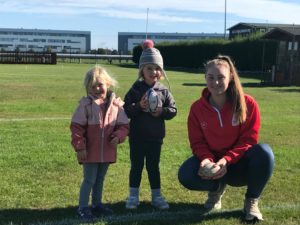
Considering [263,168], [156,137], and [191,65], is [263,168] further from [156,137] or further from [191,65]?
[191,65]

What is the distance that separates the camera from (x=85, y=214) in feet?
16.1

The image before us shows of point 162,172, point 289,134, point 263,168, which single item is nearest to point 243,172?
point 263,168

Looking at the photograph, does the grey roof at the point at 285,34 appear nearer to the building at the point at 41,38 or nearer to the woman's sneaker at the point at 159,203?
the woman's sneaker at the point at 159,203

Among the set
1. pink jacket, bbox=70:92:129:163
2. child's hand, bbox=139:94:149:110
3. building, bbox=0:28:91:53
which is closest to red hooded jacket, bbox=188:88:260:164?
child's hand, bbox=139:94:149:110

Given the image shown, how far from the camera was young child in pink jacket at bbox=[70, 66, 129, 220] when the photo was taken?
4855 millimetres

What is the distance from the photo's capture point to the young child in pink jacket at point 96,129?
15.9ft

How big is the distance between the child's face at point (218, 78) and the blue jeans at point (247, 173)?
616 mm

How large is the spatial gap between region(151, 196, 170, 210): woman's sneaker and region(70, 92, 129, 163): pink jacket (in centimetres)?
67

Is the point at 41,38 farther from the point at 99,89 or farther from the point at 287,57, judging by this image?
the point at 99,89

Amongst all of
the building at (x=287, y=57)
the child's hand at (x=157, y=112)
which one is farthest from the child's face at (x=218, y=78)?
the building at (x=287, y=57)

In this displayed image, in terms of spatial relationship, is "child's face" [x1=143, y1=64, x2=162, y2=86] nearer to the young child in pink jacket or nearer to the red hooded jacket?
the young child in pink jacket

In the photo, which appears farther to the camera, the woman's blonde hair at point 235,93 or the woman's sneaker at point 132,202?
the woman's sneaker at point 132,202

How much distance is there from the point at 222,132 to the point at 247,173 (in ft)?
1.44

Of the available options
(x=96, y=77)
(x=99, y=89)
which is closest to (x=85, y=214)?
(x=99, y=89)
